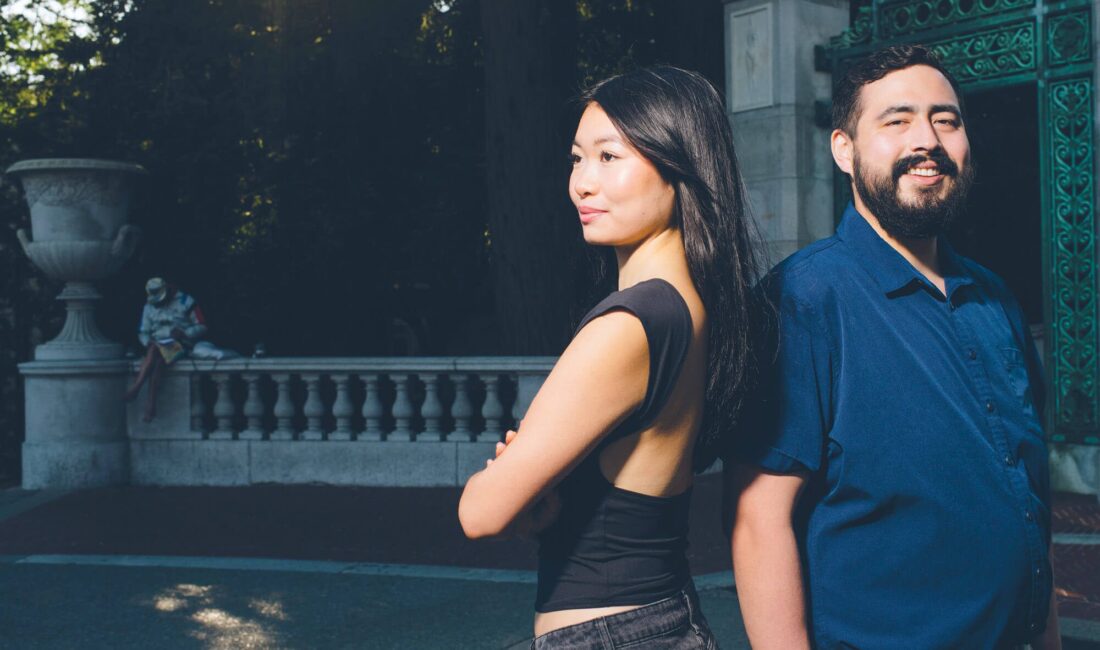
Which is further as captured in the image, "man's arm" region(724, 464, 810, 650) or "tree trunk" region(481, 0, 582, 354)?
"tree trunk" region(481, 0, 582, 354)

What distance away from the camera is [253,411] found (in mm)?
10594

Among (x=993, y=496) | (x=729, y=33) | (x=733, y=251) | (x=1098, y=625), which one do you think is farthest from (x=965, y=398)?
(x=729, y=33)

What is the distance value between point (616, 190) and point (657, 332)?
0.80 feet

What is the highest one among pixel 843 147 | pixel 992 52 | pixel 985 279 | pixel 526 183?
pixel 992 52

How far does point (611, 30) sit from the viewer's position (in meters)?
16.4

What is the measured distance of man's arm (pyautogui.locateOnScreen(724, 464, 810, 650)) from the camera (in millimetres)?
1739

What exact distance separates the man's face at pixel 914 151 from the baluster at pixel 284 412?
9035mm

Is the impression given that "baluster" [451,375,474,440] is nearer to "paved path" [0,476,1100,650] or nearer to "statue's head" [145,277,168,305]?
"paved path" [0,476,1100,650]

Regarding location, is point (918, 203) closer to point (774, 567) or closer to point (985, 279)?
point (985, 279)

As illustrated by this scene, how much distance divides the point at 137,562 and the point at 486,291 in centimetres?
1072

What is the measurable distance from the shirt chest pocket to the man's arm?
39 cm

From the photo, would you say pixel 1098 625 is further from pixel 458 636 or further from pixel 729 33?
pixel 729 33

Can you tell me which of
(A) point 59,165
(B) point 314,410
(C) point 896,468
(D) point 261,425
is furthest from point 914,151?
(A) point 59,165

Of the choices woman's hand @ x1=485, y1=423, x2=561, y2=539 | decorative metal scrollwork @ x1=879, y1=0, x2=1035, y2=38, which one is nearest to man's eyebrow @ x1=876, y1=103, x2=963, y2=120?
woman's hand @ x1=485, y1=423, x2=561, y2=539
